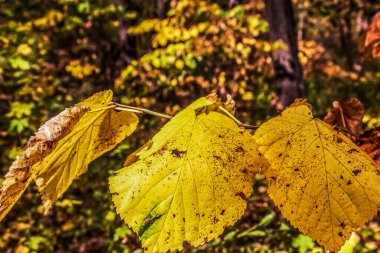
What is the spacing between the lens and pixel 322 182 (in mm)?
630

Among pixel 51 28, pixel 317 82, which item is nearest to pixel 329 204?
pixel 51 28

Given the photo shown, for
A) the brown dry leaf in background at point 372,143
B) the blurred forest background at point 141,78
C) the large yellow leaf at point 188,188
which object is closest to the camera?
the large yellow leaf at point 188,188

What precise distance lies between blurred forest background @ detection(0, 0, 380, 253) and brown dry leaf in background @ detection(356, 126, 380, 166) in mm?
1561

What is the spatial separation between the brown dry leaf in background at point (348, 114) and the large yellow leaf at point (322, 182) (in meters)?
0.48

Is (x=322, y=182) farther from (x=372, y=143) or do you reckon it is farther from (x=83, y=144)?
(x=83, y=144)

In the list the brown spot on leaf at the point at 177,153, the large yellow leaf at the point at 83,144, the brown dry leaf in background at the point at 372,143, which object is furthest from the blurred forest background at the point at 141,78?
the brown spot on leaf at the point at 177,153

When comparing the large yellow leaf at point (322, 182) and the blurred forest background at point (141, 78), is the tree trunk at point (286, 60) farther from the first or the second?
the large yellow leaf at point (322, 182)

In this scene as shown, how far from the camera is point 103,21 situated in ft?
23.7

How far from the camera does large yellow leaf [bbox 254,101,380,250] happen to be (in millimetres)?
625

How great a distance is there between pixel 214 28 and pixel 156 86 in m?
1.23

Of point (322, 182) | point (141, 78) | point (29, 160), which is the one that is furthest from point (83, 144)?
point (141, 78)

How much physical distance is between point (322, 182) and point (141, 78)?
14.9ft

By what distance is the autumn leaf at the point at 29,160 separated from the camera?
23.8 inches

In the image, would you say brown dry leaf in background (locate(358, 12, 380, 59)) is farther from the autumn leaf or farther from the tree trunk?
the tree trunk
